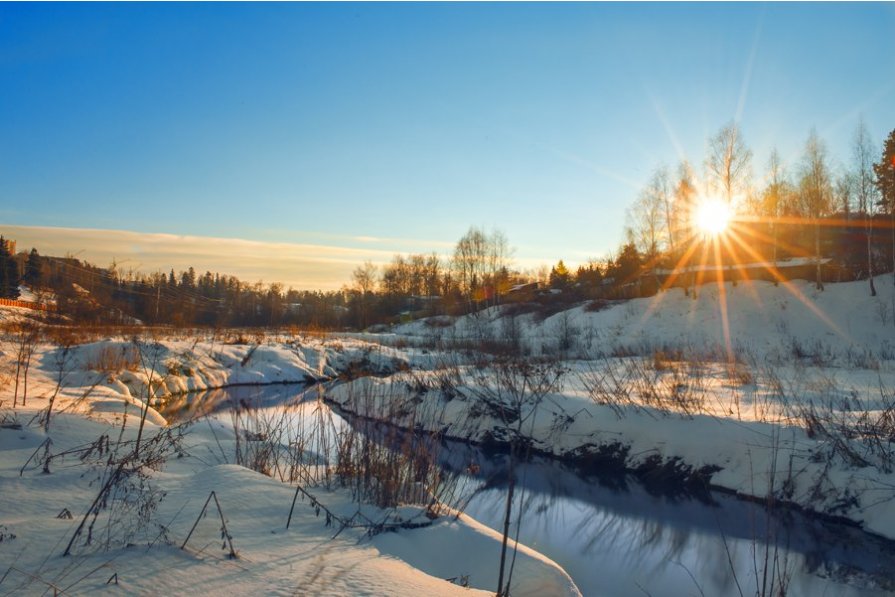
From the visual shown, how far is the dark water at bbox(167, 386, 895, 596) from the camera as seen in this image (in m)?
5.14

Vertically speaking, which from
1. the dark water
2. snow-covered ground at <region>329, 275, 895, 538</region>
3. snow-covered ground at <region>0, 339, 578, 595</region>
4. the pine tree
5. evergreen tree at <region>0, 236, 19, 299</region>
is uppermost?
the pine tree

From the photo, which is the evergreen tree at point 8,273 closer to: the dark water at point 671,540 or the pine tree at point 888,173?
the dark water at point 671,540

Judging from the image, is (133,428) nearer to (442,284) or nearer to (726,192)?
(726,192)

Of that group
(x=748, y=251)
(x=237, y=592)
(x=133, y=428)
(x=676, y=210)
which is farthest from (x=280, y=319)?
(x=237, y=592)

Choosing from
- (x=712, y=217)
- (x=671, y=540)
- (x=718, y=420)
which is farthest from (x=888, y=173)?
(x=671, y=540)

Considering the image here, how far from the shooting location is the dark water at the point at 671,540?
5136 mm

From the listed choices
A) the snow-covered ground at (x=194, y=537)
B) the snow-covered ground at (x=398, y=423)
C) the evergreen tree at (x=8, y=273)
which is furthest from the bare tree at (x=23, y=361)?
the evergreen tree at (x=8, y=273)

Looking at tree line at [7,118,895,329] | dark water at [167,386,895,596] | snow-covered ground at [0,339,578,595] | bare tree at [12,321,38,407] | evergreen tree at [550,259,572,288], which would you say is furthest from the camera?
evergreen tree at [550,259,572,288]

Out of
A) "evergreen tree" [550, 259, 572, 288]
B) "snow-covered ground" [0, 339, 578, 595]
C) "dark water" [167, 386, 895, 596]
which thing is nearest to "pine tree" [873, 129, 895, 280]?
"evergreen tree" [550, 259, 572, 288]

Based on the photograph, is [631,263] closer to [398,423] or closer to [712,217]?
[712,217]

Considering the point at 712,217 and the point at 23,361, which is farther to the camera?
the point at 712,217

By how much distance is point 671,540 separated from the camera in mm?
6344

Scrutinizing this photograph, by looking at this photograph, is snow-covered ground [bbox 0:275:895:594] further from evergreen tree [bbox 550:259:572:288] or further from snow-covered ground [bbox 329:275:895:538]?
evergreen tree [bbox 550:259:572:288]

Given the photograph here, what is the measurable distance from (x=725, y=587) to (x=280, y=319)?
55915mm
